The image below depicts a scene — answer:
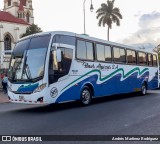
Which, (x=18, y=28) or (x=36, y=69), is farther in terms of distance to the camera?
(x=18, y=28)

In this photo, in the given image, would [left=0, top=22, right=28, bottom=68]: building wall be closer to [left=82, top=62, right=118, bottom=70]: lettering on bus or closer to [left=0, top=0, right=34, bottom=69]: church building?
[left=0, top=0, right=34, bottom=69]: church building

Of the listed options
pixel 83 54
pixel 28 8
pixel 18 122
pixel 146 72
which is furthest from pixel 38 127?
pixel 28 8

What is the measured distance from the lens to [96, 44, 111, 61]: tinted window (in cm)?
1490

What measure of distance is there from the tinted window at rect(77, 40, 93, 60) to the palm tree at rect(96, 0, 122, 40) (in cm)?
4460

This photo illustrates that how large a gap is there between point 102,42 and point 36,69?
16.6ft

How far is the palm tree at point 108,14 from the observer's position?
5788 centimetres

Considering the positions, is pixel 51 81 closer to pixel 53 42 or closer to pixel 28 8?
pixel 53 42

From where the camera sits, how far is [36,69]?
11.6 meters

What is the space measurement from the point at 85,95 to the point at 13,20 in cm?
6415

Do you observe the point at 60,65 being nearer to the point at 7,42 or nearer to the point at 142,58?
the point at 142,58

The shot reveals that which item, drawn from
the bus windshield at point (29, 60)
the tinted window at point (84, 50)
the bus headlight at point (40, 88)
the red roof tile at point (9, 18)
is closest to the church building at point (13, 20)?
the red roof tile at point (9, 18)

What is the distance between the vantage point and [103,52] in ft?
50.5

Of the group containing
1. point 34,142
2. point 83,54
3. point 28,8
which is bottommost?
point 34,142

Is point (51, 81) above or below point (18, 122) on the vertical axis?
above
